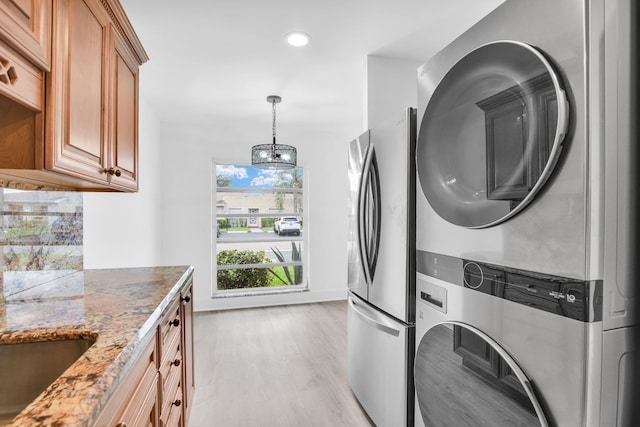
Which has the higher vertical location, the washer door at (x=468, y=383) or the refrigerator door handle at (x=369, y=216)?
the refrigerator door handle at (x=369, y=216)

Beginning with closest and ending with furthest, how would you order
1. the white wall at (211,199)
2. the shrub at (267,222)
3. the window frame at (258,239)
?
the white wall at (211,199), the window frame at (258,239), the shrub at (267,222)

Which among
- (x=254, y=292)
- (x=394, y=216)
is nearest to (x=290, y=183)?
(x=254, y=292)

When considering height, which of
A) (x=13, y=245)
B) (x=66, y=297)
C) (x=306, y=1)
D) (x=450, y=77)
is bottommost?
(x=66, y=297)

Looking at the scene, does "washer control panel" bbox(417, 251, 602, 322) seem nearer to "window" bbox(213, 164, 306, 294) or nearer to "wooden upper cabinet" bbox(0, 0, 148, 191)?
"wooden upper cabinet" bbox(0, 0, 148, 191)

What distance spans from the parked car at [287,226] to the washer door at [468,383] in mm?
3592

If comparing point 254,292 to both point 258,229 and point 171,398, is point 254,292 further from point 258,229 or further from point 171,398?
point 171,398

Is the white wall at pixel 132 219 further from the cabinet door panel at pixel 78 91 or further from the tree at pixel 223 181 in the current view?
the cabinet door panel at pixel 78 91

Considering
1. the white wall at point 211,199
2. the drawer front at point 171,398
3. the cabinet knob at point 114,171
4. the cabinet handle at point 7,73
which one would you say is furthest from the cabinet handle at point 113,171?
the white wall at point 211,199

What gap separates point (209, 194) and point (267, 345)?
223 centimetres

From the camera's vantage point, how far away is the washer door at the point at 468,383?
97 centimetres

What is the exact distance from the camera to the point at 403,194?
5.51 ft

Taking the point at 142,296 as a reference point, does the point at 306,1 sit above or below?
above

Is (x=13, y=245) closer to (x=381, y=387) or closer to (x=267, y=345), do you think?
(x=381, y=387)

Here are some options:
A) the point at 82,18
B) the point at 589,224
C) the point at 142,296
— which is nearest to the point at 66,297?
the point at 142,296
